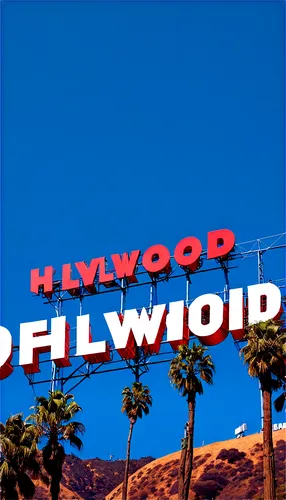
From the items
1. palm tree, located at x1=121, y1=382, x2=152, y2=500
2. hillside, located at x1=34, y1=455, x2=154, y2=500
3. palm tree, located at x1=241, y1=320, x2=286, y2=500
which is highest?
hillside, located at x1=34, y1=455, x2=154, y2=500

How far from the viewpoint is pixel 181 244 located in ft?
273

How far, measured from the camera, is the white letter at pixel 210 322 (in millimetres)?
77688

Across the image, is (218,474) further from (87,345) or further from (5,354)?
(5,354)

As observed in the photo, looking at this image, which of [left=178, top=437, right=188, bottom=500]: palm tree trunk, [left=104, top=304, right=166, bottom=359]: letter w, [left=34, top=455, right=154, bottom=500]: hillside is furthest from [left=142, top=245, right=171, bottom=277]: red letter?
[left=34, top=455, right=154, bottom=500]: hillside

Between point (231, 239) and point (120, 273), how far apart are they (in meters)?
10.4

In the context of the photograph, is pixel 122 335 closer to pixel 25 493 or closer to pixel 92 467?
pixel 25 493

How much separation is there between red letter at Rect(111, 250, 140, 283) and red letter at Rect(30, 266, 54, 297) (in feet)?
20.4

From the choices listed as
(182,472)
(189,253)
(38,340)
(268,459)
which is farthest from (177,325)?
(268,459)

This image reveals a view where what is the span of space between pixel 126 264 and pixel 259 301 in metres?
13.8

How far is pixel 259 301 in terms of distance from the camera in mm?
76938

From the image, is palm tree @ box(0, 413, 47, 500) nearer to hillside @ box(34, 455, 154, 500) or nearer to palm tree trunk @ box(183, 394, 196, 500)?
palm tree trunk @ box(183, 394, 196, 500)

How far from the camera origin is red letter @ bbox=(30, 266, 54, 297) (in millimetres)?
88375

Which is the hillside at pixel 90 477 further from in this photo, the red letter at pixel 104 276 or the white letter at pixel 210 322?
the white letter at pixel 210 322

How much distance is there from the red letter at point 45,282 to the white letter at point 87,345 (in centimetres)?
440
